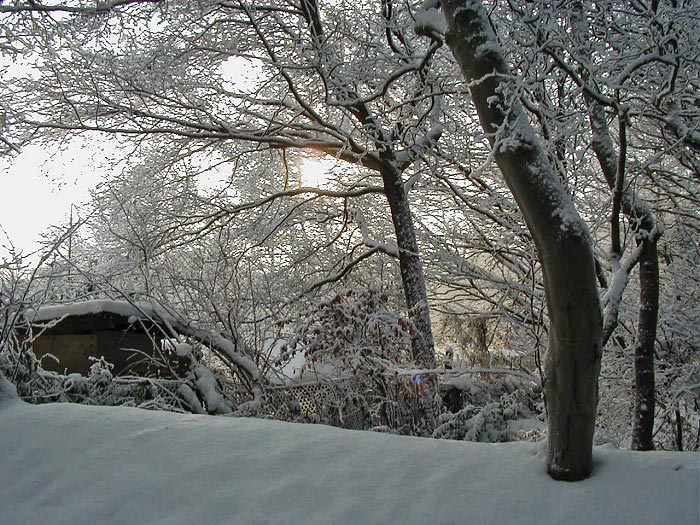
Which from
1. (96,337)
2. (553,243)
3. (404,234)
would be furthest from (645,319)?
(96,337)

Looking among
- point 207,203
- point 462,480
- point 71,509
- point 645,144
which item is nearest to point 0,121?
point 207,203

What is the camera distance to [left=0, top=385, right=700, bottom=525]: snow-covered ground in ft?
7.29

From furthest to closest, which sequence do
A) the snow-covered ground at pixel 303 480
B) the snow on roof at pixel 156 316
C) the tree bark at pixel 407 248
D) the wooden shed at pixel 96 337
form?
1. the tree bark at pixel 407 248
2. the wooden shed at pixel 96 337
3. the snow on roof at pixel 156 316
4. the snow-covered ground at pixel 303 480

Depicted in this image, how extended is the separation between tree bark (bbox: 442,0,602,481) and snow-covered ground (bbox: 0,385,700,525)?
0.61ft

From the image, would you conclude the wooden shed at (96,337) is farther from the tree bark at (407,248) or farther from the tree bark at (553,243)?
the tree bark at (553,243)

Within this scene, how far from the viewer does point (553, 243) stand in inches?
89.3

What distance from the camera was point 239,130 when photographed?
9.22 metres

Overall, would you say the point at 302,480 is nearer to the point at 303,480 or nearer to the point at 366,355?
the point at 303,480

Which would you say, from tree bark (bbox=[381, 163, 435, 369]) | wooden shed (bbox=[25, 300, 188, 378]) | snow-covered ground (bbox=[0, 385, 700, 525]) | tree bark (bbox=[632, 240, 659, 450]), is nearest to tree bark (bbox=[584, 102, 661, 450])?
tree bark (bbox=[632, 240, 659, 450])

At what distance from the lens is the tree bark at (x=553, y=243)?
2.27m

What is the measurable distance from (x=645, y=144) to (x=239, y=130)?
588 centimetres

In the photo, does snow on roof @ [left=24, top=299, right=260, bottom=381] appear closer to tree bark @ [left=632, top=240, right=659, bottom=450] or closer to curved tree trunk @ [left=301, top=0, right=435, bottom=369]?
curved tree trunk @ [left=301, top=0, right=435, bottom=369]

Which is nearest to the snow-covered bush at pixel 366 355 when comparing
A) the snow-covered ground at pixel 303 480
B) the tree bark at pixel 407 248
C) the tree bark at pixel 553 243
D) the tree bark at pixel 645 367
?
the tree bark at pixel 407 248

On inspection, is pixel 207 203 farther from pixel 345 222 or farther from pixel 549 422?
pixel 549 422
